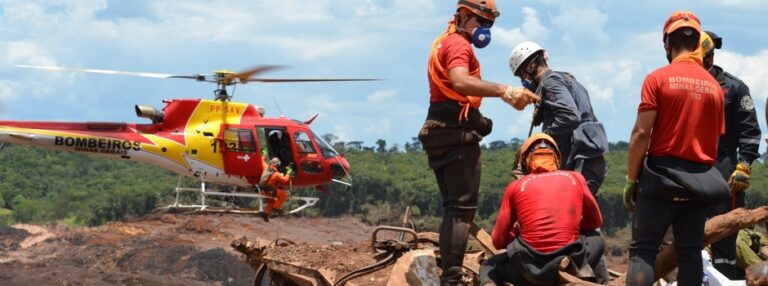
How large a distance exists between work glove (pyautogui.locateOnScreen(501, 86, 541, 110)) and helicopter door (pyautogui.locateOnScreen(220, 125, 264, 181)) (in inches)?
741

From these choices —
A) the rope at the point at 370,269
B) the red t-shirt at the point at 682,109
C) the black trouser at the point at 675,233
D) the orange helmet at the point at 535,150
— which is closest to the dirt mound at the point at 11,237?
the rope at the point at 370,269

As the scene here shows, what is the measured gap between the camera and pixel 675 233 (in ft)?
20.9

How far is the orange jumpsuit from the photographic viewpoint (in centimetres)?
2502

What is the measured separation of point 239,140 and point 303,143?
1363 mm

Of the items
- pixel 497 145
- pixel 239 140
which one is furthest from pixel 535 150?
pixel 497 145

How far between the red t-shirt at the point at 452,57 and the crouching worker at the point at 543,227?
2.10 ft

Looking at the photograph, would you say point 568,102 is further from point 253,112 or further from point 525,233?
point 253,112

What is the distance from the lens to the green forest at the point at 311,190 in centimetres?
4188

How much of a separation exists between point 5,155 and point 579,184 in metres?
63.8

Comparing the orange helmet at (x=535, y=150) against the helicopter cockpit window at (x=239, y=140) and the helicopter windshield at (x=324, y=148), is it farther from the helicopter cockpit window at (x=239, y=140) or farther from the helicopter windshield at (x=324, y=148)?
the helicopter windshield at (x=324, y=148)

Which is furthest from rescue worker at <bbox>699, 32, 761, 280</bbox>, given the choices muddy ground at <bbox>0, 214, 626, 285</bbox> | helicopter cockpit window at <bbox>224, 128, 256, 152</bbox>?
helicopter cockpit window at <bbox>224, 128, 256, 152</bbox>

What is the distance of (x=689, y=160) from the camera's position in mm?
6270

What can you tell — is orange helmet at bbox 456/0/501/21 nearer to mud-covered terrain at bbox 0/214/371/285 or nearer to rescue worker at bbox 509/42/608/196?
rescue worker at bbox 509/42/608/196

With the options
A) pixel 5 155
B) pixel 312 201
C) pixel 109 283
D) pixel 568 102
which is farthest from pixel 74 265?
pixel 5 155
